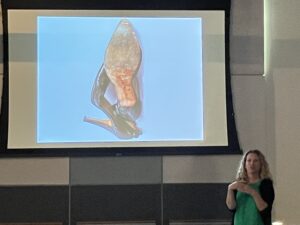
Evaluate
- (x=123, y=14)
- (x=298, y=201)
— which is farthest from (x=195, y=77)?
(x=298, y=201)

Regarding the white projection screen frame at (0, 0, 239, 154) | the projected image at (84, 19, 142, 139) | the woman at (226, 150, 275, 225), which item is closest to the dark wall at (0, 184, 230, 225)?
the white projection screen frame at (0, 0, 239, 154)

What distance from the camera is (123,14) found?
4887mm

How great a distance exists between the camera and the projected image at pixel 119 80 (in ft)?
15.7

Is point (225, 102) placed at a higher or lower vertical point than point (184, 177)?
higher

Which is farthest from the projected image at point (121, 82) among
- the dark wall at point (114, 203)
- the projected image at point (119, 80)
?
the dark wall at point (114, 203)

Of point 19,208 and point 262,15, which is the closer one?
point 19,208

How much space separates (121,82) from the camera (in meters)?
4.88

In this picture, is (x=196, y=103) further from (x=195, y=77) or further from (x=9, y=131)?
(x=9, y=131)

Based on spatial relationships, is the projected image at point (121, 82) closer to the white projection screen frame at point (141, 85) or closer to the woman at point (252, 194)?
the white projection screen frame at point (141, 85)

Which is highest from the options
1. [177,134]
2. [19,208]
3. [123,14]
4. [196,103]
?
[123,14]

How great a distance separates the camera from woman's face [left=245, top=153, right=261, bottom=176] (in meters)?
3.69

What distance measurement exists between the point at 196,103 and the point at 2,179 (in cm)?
203

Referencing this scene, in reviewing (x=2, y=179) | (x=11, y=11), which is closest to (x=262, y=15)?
(x=11, y=11)

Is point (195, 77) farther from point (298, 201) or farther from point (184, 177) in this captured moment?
point (298, 201)
